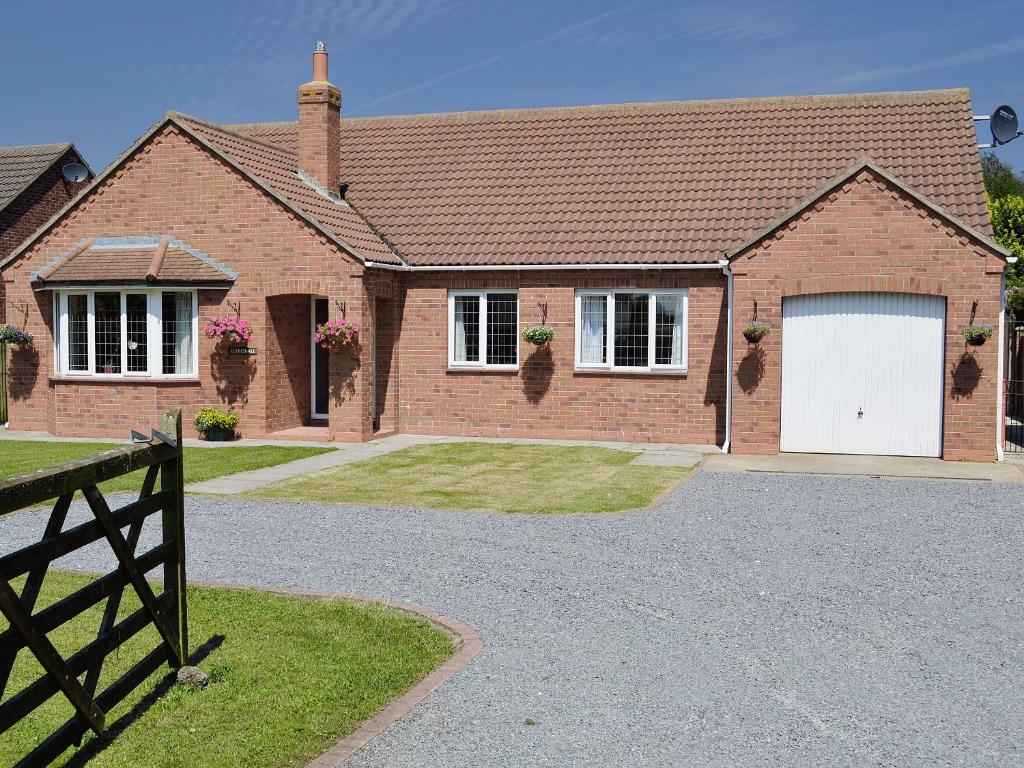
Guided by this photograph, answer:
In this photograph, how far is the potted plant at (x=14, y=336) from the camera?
19875mm

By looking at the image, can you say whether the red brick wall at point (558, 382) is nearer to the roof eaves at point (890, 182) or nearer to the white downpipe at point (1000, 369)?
the roof eaves at point (890, 182)

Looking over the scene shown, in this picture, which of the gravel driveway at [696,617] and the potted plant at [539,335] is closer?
the gravel driveway at [696,617]

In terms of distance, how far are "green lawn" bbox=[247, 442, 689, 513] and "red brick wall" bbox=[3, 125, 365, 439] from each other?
10.9 feet

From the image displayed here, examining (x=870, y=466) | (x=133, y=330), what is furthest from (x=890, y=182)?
(x=133, y=330)

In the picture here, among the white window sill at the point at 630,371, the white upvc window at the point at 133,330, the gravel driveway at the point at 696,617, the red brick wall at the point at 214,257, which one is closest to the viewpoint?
the gravel driveway at the point at 696,617

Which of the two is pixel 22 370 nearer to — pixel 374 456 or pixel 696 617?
pixel 374 456

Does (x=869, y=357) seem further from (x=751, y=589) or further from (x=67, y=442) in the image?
(x=67, y=442)

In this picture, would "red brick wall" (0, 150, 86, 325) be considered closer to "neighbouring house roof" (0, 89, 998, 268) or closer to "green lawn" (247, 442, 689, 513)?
"neighbouring house roof" (0, 89, 998, 268)

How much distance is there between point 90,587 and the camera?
5.16 m

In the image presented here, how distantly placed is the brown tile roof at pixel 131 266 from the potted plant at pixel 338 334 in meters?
2.28

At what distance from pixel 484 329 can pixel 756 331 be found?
17.8 feet

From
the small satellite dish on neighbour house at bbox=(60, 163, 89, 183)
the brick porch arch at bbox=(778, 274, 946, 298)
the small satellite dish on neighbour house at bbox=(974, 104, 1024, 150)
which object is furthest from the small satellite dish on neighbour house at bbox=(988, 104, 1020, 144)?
the small satellite dish on neighbour house at bbox=(60, 163, 89, 183)

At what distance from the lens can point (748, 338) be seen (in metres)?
17.0

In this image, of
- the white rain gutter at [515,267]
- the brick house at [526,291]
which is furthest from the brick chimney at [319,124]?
the white rain gutter at [515,267]
